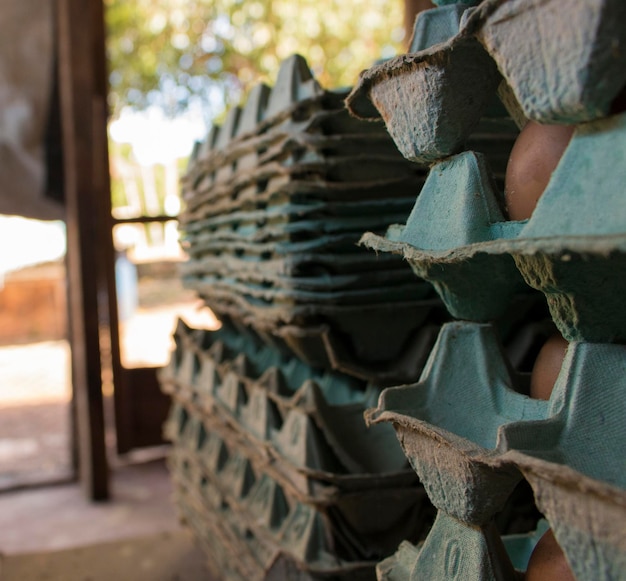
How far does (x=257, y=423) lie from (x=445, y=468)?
72 cm

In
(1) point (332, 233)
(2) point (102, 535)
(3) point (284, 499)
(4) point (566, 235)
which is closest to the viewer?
(4) point (566, 235)

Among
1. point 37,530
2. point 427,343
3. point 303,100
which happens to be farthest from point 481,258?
point 37,530

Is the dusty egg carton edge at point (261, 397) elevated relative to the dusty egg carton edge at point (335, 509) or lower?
elevated

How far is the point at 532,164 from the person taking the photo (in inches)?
28.0

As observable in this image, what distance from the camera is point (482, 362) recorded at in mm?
840

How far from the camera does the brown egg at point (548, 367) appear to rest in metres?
0.81

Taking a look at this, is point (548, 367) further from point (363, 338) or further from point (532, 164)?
point (363, 338)

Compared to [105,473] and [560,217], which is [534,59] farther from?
[105,473]

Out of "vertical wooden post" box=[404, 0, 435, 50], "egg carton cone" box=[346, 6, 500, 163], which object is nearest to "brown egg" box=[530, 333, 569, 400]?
"egg carton cone" box=[346, 6, 500, 163]

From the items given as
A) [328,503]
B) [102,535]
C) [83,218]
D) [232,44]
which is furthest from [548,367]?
[232,44]

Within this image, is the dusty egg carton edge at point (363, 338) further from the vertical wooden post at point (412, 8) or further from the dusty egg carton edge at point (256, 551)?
the vertical wooden post at point (412, 8)

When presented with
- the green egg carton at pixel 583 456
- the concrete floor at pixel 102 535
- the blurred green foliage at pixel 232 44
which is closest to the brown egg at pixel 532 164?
the green egg carton at pixel 583 456

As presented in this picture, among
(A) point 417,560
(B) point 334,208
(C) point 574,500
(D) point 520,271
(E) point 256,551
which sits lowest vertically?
(E) point 256,551

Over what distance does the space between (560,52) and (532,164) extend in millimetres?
165
